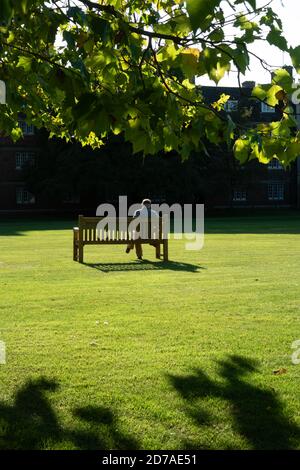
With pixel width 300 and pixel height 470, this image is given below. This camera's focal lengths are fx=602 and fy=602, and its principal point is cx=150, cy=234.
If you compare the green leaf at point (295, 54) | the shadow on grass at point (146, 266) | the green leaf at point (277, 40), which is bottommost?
the shadow on grass at point (146, 266)

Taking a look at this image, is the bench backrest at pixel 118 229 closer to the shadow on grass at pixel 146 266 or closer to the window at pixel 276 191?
the shadow on grass at pixel 146 266

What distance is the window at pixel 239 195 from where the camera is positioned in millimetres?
61219

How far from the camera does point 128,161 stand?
160 ft

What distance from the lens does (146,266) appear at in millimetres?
13797

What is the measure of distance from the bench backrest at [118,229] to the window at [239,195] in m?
46.6

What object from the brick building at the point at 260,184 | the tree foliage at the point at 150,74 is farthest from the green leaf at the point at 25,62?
the brick building at the point at 260,184

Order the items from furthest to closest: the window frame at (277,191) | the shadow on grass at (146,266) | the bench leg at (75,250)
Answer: the window frame at (277,191)
the bench leg at (75,250)
the shadow on grass at (146,266)

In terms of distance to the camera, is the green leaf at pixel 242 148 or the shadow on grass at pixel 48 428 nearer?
the shadow on grass at pixel 48 428

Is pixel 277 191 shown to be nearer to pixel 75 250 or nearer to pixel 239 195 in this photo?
pixel 239 195

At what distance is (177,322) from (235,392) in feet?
8.70

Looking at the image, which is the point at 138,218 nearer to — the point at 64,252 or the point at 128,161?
the point at 64,252

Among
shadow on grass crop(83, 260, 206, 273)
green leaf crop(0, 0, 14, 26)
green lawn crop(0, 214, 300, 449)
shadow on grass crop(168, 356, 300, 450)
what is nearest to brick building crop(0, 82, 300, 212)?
shadow on grass crop(83, 260, 206, 273)
